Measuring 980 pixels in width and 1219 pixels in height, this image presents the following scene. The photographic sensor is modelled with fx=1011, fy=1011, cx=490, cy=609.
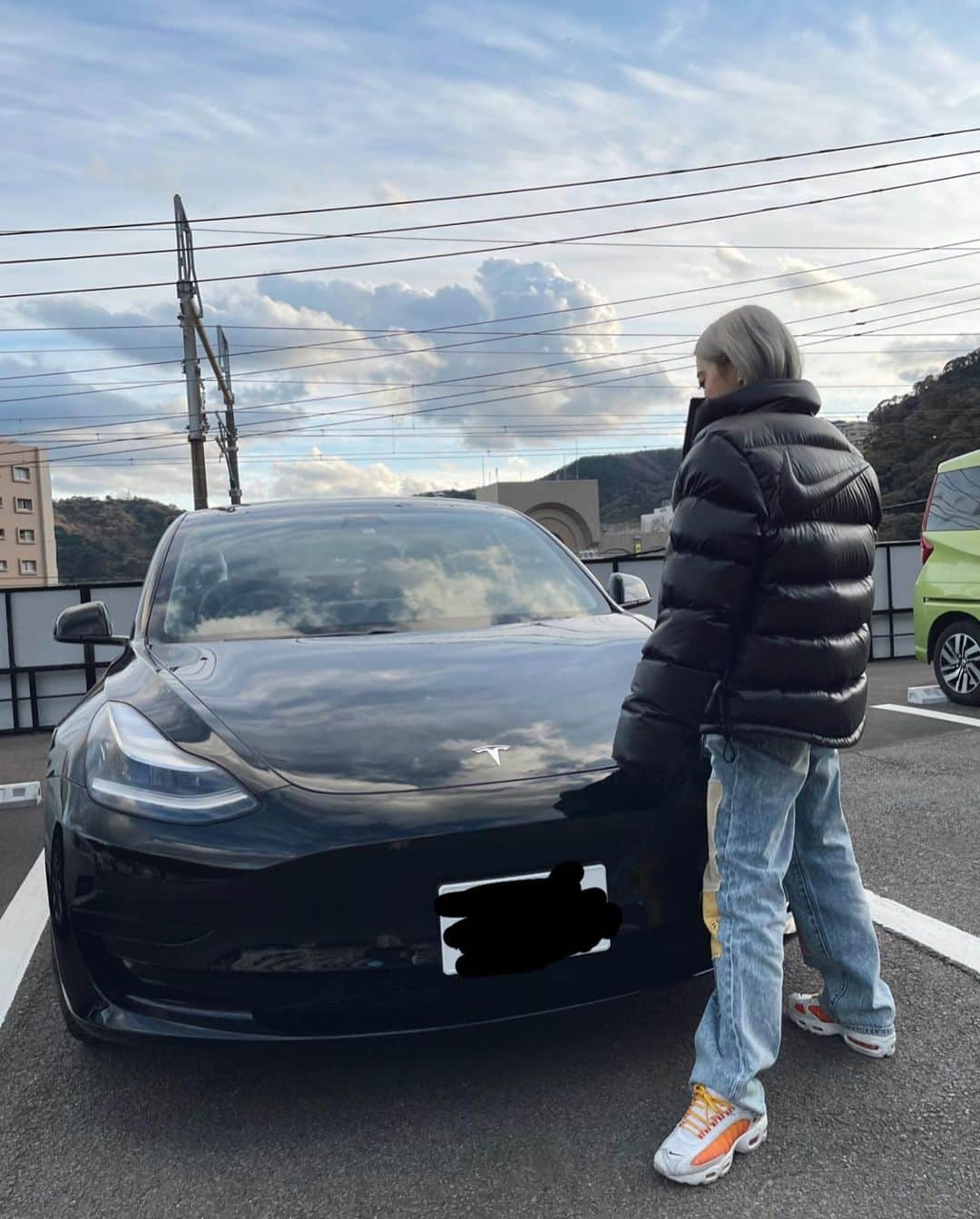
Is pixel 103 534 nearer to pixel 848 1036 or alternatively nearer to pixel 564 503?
pixel 564 503

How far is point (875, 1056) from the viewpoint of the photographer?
7.13 feet

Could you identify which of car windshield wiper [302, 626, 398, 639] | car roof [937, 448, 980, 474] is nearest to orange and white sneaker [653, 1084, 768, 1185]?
car windshield wiper [302, 626, 398, 639]

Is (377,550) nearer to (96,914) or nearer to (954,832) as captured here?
(96,914)

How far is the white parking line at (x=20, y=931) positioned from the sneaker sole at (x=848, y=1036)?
195 cm

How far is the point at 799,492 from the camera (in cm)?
178

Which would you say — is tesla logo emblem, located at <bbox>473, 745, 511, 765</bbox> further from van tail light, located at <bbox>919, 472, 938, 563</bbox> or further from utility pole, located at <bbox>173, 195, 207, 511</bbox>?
utility pole, located at <bbox>173, 195, 207, 511</bbox>

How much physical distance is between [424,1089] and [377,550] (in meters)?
1.66

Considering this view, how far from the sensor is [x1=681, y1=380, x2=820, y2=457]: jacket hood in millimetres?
1856

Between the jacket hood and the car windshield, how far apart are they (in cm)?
120

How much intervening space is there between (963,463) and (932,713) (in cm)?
172

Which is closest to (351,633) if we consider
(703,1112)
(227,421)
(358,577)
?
(358,577)

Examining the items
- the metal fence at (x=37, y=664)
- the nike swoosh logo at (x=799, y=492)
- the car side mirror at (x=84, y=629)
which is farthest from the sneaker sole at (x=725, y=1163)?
the metal fence at (x=37, y=664)

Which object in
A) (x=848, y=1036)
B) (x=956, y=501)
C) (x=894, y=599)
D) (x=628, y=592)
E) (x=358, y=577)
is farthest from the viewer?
(x=894, y=599)

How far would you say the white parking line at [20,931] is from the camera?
2.78 metres
